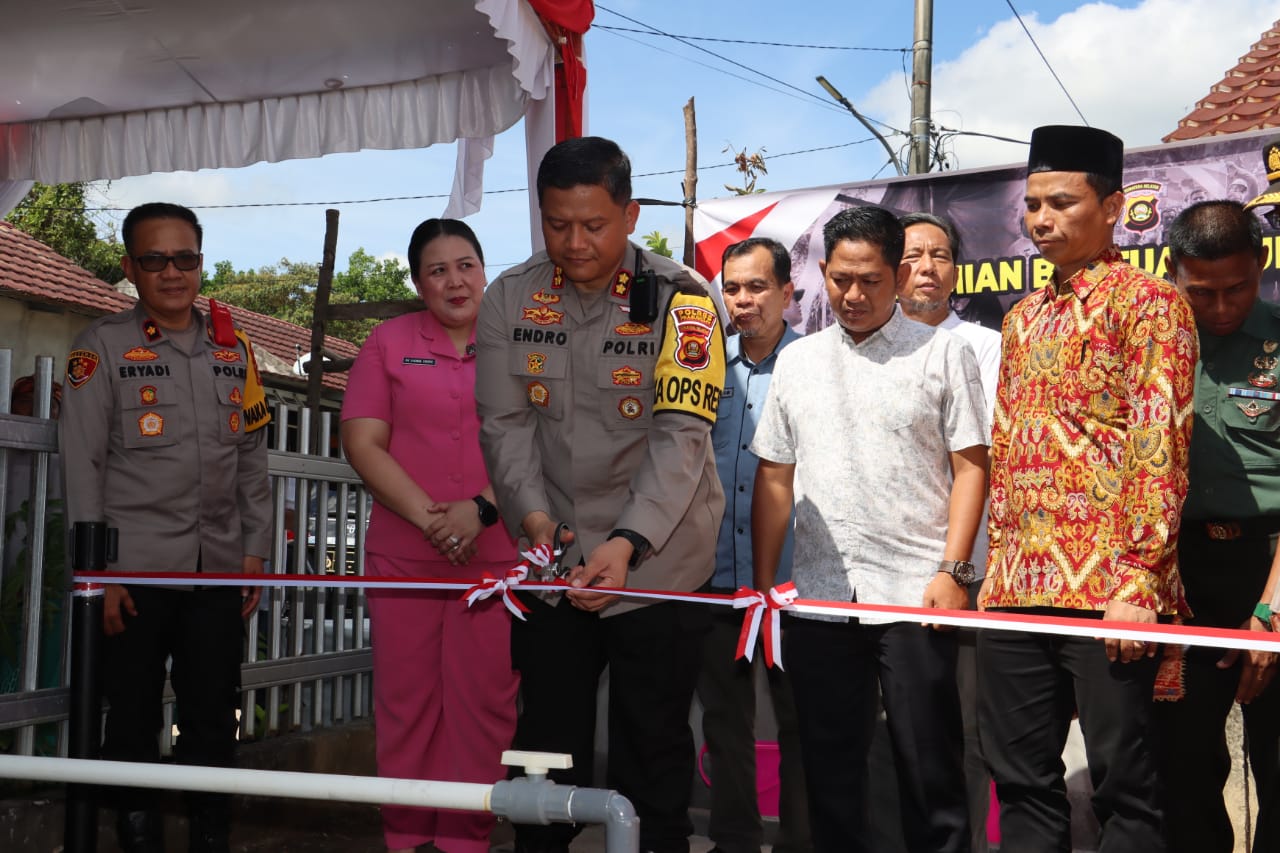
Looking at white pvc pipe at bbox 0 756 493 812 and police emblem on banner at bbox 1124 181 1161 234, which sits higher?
police emblem on banner at bbox 1124 181 1161 234

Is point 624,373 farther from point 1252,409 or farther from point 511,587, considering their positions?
point 1252,409

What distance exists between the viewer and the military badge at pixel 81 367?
373 centimetres

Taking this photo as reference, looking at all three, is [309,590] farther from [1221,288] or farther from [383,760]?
[1221,288]

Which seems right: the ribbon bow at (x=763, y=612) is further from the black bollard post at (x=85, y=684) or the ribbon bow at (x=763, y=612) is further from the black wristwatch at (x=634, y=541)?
the black bollard post at (x=85, y=684)

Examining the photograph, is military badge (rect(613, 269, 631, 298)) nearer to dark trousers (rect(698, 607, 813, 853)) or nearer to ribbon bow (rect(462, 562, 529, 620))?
ribbon bow (rect(462, 562, 529, 620))

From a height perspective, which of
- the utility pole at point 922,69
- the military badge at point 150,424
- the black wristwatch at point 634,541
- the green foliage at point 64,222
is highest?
the green foliage at point 64,222

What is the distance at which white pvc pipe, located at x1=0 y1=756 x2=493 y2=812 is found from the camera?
5.78 ft

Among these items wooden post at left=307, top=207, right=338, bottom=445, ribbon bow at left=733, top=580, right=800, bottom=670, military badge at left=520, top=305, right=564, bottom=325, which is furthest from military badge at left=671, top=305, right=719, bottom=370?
wooden post at left=307, top=207, right=338, bottom=445

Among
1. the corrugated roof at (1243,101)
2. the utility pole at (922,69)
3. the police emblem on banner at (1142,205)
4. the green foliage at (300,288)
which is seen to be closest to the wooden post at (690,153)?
the utility pole at (922,69)

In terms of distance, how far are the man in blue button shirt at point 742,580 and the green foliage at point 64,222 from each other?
2728 cm

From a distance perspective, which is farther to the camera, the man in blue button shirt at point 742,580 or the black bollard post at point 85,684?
the man in blue button shirt at point 742,580

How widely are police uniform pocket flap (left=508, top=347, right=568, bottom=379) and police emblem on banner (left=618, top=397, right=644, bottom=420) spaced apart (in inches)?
7.1

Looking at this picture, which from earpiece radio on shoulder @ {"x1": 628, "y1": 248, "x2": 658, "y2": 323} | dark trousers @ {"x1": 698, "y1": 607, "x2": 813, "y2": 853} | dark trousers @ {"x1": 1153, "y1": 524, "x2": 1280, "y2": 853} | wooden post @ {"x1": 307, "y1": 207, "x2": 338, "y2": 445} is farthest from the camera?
wooden post @ {"x1": 307, "y1": 207, "x2": 338, "y2": 445}

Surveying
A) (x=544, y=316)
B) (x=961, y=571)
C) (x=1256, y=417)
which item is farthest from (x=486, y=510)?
(x=1256, y=417)
